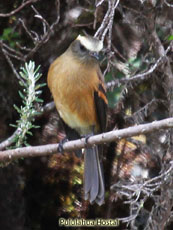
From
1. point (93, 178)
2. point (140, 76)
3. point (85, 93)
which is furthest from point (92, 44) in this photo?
point (93, 178)

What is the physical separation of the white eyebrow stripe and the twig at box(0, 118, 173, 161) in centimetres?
88

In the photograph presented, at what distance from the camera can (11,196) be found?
3.43 metres

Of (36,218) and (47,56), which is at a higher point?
(47,56)

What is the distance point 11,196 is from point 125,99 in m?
1.26

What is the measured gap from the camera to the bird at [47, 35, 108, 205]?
10.2 feet

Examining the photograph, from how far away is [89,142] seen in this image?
2.30 meters

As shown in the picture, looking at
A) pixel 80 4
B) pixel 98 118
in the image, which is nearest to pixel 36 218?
→ pixel 98 118

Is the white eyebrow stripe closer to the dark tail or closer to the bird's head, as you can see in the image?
the bird's head

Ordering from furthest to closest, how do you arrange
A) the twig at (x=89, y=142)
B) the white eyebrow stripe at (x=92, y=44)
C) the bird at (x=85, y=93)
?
the bird at (x=85, y=93) → the white eyebrow stripe at (x=92, y=44) → the twig at (x=89, y=142)

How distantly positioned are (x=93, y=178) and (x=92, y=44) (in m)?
0.99

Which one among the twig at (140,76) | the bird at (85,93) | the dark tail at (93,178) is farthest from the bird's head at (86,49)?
the dark tail at (93,178)

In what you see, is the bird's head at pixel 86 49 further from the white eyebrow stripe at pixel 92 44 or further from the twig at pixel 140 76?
the twig at pixel 140 76

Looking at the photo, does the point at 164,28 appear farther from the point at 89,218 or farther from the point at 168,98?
the point at 89,218

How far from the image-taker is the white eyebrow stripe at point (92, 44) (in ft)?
9.84
